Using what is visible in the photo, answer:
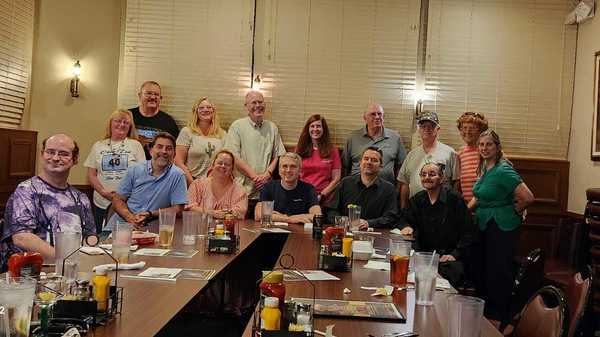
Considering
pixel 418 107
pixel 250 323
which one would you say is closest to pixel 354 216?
pixel 250 323

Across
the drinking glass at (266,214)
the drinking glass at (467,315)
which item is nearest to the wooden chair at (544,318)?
the drinking glass at (467,315)

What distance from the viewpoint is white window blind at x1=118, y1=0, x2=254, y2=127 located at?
6102 millimetres

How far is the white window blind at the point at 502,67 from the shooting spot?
19.8ft

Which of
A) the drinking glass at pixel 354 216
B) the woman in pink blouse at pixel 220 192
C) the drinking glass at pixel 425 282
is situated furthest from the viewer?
the woman in pink blouse at pixel 220 192

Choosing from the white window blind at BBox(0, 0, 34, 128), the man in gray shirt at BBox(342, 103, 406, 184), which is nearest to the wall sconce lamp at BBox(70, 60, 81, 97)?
the white window blind at BBox(0, 0, 34, 128)

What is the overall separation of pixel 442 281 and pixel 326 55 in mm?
4037

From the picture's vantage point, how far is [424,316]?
1.91m

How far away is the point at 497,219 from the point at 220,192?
6.93 feet

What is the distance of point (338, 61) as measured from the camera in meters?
6.12

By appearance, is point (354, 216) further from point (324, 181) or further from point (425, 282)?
point (425, 282)

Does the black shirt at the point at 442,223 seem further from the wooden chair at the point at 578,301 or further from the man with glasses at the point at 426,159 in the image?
the wooden chair at the point at 578,301

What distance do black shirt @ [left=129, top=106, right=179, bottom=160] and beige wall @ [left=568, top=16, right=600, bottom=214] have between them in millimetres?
3975

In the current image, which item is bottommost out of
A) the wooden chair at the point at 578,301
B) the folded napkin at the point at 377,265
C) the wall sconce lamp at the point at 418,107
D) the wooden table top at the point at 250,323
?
the wooden table top at the point at 250,323

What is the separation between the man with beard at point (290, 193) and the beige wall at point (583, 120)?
272 centimetres
